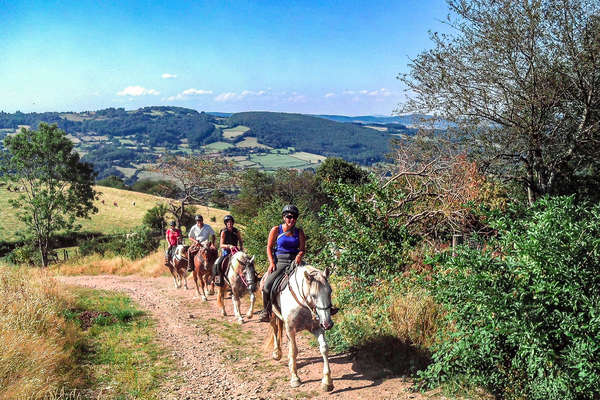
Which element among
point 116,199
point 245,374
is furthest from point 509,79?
point 116,199

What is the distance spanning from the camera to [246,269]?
1011cm

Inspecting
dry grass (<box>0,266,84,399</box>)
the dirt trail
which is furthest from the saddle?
dry grass (<box>0,266,84,399</box>)

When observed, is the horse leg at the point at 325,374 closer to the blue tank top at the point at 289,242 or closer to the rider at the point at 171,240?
the blue tank top at the point at 289,242

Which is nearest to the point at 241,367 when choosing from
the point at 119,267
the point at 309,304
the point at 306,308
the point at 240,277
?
the point at 306,308

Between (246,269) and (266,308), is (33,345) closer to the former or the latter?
(266,308)

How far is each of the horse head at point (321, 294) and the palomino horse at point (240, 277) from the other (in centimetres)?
399

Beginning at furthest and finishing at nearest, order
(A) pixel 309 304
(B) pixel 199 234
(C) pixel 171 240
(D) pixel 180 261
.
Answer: (C) pixel 171 240 → (D) pixel 180 261 → (B) pixel 199 234 → (A) pixel 309 304

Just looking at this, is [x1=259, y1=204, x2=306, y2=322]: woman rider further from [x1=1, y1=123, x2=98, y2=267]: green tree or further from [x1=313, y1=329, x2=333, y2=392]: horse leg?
[x1=1, y1=123, x2=98, y2=267]: green tree

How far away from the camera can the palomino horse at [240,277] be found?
33.0 ft

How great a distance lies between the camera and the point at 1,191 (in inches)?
2542

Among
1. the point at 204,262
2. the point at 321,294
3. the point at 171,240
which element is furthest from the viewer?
the point at 171,240

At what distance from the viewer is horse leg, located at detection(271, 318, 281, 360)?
7786 millimetres

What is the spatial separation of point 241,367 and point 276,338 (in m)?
0.87

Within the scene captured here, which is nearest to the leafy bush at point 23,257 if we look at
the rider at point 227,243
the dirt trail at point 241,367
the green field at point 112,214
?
the green field at point 112,214
